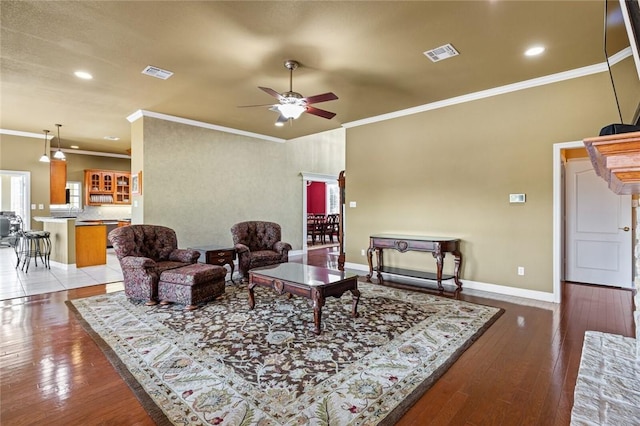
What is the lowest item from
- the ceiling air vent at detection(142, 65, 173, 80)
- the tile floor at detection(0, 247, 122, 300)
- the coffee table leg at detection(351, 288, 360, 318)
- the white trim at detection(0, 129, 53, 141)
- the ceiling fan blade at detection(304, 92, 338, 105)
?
the tile floor at detection(0, 247, 122, 300)

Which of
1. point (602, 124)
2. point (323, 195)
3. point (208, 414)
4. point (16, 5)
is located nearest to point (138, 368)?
point (208, 414)

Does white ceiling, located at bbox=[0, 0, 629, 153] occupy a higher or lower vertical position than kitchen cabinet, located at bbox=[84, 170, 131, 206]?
higher

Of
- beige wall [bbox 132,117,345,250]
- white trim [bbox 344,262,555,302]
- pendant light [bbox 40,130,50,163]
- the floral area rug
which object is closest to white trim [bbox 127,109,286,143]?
beige wall [bbox 132,117,345,250]

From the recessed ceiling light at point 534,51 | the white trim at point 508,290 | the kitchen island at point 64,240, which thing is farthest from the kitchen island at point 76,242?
the recessed ceiling light at point 534,51

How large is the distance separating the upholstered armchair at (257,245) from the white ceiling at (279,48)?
2.13 meters

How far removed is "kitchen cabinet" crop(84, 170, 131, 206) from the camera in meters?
9.59

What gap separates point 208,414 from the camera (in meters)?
1.90

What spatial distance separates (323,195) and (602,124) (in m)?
10.1

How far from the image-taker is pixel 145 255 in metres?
4.48

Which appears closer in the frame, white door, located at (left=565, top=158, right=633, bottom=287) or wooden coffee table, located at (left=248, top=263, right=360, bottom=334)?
wooden coffee table, located at (left=248, top=263, right=360, bottom=334)

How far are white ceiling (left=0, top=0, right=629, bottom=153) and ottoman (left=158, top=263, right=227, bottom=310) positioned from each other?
2.45 metres

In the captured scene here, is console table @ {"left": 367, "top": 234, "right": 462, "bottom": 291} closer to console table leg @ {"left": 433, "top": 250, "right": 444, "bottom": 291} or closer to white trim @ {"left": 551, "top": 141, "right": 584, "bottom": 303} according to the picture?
console table leg @ {"left": 433, "top": 250, "right": 444, "bottom": 291}

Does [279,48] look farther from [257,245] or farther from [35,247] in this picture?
[35,247]

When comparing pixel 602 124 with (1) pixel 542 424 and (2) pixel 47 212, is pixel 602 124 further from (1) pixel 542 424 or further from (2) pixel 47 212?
(2) pixel 47 212
